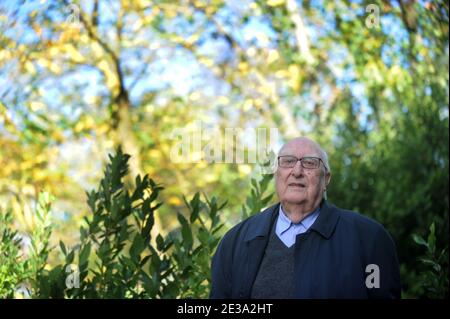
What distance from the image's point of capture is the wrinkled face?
2.99 m

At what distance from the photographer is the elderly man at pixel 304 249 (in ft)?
9.18

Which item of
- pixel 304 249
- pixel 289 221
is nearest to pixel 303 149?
pixel 289 221

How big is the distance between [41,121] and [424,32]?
4.96 meters

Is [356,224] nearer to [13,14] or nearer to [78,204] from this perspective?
[13,14]

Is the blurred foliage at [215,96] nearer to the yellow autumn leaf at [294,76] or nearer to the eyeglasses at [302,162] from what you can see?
the yellow autumn leaf at [294,76]

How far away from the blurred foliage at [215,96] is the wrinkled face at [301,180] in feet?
15.8

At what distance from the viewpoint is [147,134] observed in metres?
10.6

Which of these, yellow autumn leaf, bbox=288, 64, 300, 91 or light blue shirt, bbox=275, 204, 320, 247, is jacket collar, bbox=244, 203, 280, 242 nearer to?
light blue shirt, bbox=275, 204, 320, 247

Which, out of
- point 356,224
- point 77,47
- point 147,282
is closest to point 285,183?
point 356,224

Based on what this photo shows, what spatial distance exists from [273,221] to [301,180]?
0.20 metres

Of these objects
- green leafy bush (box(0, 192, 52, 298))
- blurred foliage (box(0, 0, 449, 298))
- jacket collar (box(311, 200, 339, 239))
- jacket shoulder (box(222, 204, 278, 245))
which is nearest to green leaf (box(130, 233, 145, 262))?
green leafy bush (box(0, 192, 52, 298))

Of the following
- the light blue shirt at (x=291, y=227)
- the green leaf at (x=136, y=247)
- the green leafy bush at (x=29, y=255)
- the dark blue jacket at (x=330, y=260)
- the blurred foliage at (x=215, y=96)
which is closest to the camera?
the dark blue jacket at (x=330, y=260)

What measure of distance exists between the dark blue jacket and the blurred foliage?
4.92m

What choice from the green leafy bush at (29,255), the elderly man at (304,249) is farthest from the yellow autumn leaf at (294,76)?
the elderly man at (304,249)
